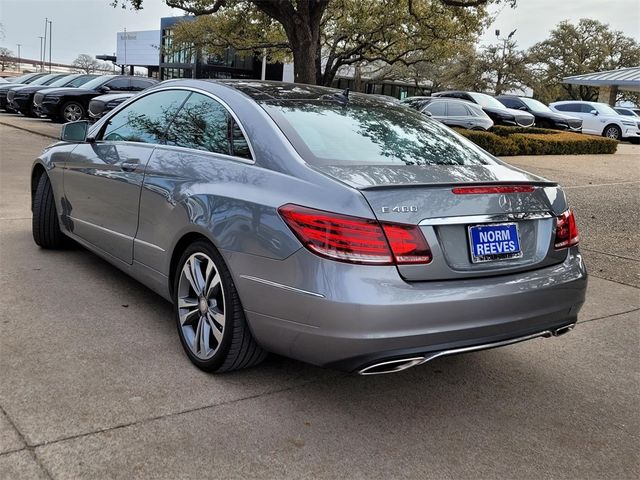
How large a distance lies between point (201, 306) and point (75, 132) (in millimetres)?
2436

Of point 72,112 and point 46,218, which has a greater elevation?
point 72,112

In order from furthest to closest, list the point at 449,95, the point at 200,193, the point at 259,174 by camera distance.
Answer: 1. the point at 449,95
2. the point at 200,193
3. the point at 259,174

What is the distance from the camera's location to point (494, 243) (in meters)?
2.95

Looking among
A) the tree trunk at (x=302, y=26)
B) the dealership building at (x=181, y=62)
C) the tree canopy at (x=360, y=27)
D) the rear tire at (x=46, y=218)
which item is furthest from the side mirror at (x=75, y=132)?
the dealership building at (x=181, y=62)

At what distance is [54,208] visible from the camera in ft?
17.5

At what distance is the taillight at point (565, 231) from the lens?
328cm

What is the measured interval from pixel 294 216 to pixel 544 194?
4.41 feet

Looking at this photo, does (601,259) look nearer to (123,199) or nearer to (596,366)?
(596,366)

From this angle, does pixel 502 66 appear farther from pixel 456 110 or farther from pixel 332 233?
pixel 332 233

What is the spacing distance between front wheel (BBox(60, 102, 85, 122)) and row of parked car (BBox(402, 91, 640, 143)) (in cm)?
973

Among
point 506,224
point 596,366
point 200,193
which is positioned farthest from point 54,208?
point 596,366

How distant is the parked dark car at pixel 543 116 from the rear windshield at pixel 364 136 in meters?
20.6

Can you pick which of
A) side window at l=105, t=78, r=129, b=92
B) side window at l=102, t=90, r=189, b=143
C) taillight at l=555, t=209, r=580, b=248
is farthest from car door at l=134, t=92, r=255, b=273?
side window at l=105, t=78, r=129, b=92

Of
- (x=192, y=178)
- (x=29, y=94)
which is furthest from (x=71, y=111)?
(x=192, y=178)
